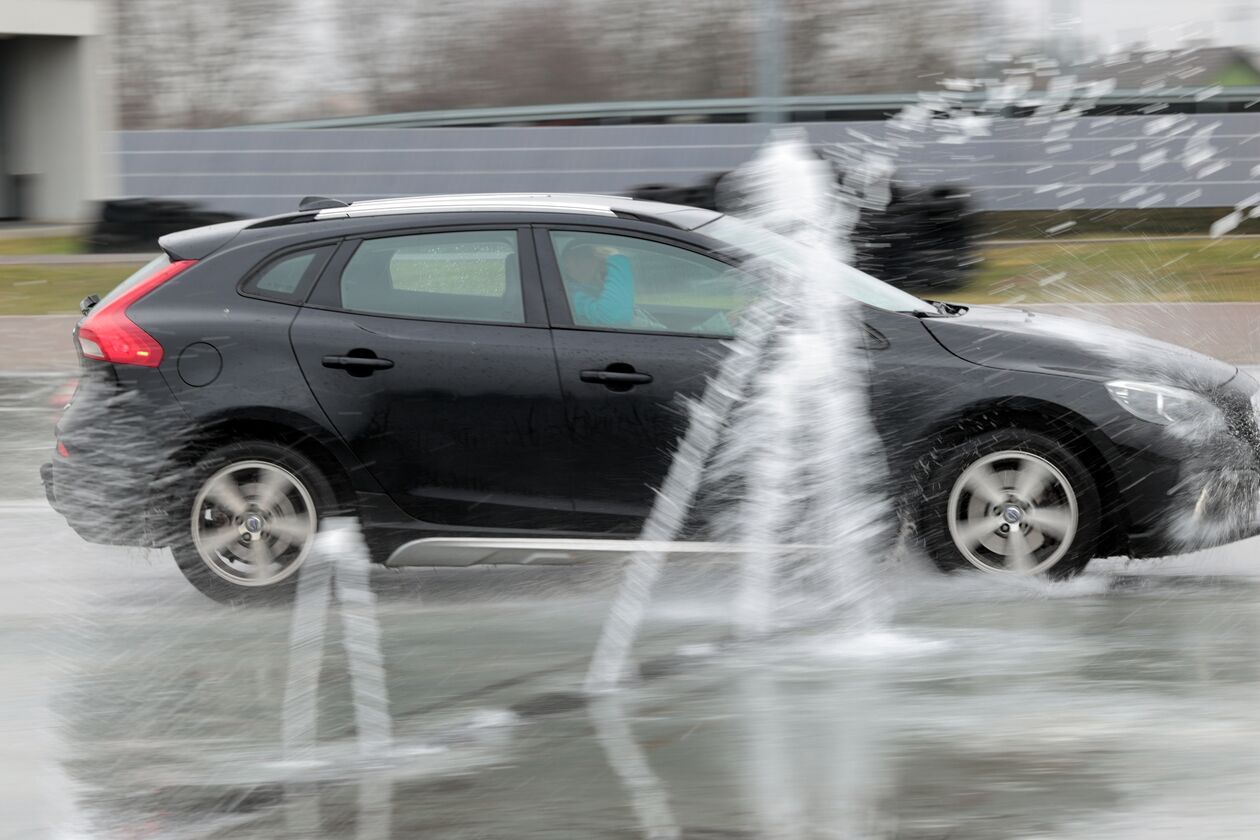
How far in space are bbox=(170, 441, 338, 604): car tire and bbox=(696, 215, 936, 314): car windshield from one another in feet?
6.40

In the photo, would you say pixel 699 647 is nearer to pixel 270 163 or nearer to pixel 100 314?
pixel 100 314

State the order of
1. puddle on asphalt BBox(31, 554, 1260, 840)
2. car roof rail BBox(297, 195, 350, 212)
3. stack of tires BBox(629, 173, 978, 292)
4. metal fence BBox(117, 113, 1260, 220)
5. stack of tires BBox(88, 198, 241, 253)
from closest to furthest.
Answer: puddle on asphalt BBox(31, 554, 1260, 840), car roof rail BBox(297, 195, 350, 212), stack of tires BBox(629, 173, 978, 292), stack of tires BBox(88, 198, 241, 253), metal fence BBox(117, 113, 1260, 220)

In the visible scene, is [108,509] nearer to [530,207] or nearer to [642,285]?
[530,207]

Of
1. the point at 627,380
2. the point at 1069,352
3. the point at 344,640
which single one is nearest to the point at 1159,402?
the point at 1069,352

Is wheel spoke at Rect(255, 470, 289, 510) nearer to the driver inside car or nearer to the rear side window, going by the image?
the rear side window

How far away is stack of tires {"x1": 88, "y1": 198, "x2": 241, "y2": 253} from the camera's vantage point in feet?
75.7

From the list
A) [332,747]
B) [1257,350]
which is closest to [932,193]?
[1257,350]

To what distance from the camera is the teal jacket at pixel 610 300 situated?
6.59m

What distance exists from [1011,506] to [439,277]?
2.47 m

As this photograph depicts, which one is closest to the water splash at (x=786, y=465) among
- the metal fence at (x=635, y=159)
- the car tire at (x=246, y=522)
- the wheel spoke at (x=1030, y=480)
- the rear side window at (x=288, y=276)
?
the wheel spoke at (x=1030, y=480)

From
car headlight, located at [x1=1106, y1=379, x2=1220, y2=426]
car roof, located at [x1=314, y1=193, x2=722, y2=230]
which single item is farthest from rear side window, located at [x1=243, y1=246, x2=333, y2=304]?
car headlight, located at [x1=1106, y1=379, x2=1220, y2=426]

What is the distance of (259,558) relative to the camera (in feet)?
22.0

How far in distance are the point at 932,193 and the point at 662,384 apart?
43.0 feet

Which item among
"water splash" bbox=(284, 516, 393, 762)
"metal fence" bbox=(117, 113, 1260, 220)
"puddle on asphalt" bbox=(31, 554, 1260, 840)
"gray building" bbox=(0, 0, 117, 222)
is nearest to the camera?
"puddle on asphalt" bbox=(31, 554, 1260, 840)
